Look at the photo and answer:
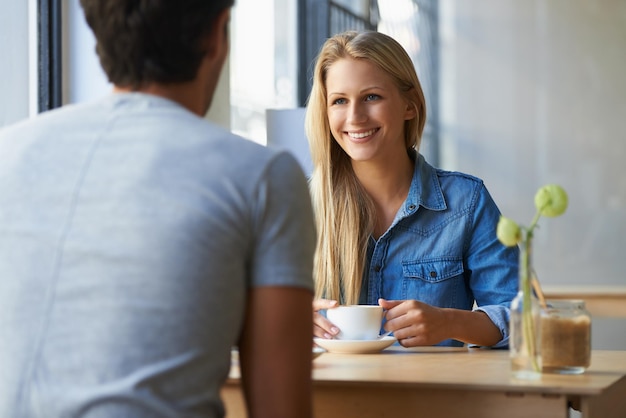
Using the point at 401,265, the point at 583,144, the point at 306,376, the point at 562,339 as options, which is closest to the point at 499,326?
the point at 401,265

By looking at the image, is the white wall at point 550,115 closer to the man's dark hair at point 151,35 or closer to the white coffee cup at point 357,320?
the white coffee cup at point 357,320

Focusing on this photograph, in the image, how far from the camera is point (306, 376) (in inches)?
40.5

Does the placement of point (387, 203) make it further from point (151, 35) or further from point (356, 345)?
point (151, 35)

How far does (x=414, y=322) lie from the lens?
186 cm

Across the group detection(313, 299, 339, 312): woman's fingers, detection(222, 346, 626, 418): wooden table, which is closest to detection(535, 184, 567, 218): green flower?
detection(222, 346, 626, 418): wooden table

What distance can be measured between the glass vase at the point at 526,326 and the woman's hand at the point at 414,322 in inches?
15.1

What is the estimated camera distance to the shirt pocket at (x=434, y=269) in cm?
216

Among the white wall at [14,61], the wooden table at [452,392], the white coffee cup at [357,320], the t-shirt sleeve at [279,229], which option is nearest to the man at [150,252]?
the t-shirt sleeve at [279,229]

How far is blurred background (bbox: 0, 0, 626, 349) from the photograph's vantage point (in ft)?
14.5

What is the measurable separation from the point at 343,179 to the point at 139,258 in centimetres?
143

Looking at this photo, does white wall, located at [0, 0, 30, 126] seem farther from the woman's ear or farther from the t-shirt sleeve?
the t-shirt sleeve

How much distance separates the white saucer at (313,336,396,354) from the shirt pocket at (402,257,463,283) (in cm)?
30

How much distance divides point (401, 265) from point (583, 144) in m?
3.35

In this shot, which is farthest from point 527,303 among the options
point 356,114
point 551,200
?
point 356,114
